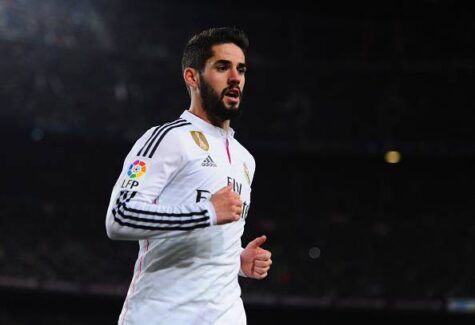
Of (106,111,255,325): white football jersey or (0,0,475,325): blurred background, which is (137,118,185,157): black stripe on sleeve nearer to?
(106,111,255,325): white football jersey

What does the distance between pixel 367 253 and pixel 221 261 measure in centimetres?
1422

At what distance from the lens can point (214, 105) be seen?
349 centimetres

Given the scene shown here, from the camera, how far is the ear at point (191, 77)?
140 inches

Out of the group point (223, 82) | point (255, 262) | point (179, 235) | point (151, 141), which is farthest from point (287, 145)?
point (179, 235)

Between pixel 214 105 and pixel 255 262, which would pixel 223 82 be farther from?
pixel 255 262

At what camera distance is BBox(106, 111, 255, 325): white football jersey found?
3045mm

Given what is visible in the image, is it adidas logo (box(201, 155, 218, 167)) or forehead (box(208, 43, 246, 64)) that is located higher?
forehead (box(208, 43, 246, 64))

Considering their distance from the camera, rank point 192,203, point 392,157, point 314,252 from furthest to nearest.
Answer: point 392,157
point 314,252
point 192,203

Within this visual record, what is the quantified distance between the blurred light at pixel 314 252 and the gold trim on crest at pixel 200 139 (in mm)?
14132

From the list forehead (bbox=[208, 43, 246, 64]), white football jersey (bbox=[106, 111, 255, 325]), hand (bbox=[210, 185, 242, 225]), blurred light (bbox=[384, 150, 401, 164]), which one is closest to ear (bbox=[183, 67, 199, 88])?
forehead (bbox=[208, 43, 246, 64])

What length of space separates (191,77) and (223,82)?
204 millimetres

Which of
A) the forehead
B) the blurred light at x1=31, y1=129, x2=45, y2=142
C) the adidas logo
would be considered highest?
the blurred light at x1=31, y1=129, x2=45, y2=142

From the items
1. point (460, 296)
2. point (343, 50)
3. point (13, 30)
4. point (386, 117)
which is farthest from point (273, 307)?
point (13, 30)

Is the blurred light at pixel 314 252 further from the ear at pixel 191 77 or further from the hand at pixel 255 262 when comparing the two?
the ear at pixel 191 77
